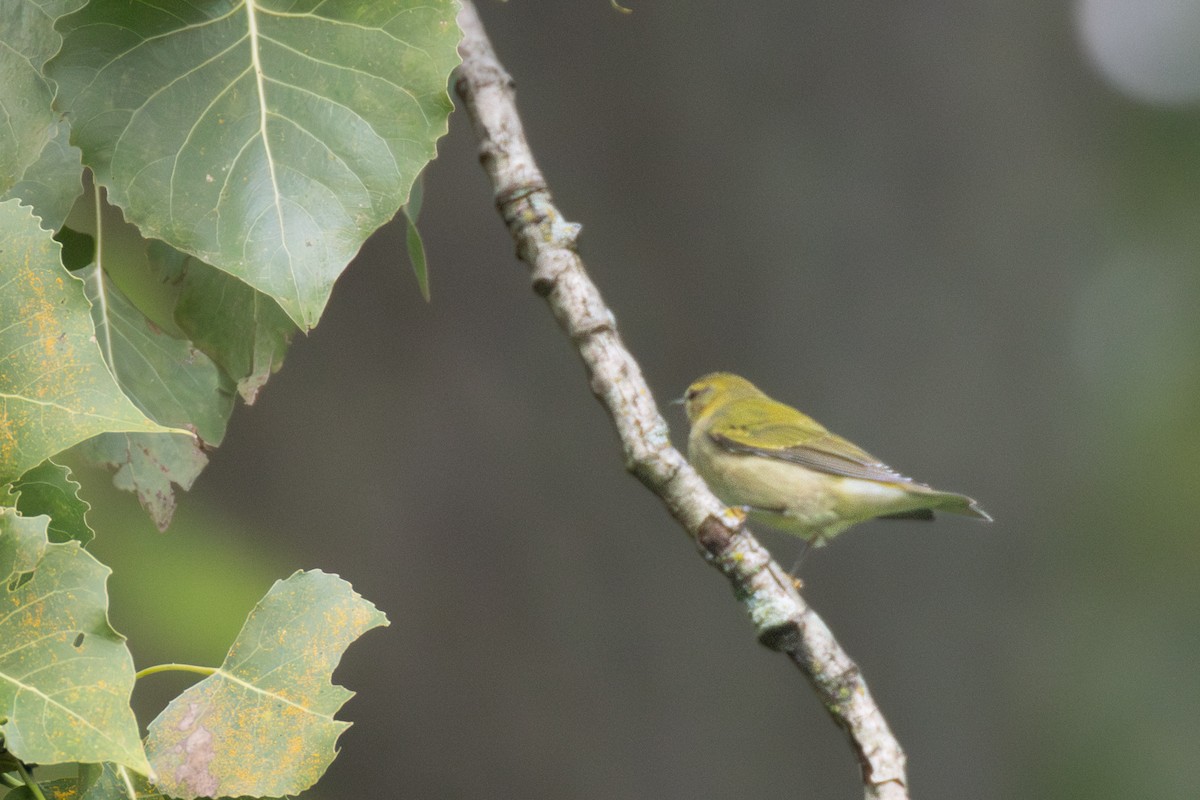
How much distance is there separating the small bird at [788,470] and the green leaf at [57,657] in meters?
2.22

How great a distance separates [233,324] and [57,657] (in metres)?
0.54

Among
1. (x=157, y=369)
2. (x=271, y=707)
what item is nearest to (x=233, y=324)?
(x=157, y=369)

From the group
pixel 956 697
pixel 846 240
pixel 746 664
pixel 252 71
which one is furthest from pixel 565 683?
pixel 252 71

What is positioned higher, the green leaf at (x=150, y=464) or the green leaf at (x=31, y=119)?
the green leaf at (x=31, y=119)

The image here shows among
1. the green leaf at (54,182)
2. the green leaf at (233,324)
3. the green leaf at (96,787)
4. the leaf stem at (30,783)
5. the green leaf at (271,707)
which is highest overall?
the green leaf at (54,182)

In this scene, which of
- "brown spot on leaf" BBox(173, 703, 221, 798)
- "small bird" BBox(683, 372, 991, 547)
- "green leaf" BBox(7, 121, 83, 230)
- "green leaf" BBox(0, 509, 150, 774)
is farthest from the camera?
"small bird" BBox(683, 372, 991, 547)

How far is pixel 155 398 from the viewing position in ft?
4.17

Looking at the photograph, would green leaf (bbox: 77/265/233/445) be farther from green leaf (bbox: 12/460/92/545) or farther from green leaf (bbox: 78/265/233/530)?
green leaf (bbox: 12/460/92/545)

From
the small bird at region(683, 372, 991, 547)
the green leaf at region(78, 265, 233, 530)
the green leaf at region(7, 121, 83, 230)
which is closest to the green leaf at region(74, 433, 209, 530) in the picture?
the green leaf at region(78, 265, 233, 530)

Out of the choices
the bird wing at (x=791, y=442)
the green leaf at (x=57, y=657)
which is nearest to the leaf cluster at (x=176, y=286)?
the green leaf at (x=57, y=657)

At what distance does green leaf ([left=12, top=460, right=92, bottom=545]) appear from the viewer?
0.94 meters

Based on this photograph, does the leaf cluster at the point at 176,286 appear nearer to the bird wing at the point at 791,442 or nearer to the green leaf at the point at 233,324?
the green leaf at the point at 233,324

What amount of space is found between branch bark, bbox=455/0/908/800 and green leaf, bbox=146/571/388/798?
541 millimetres

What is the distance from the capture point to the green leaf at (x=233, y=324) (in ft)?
4.13
